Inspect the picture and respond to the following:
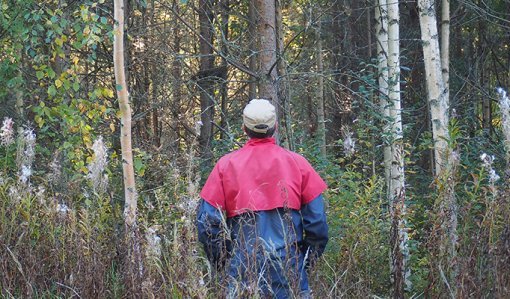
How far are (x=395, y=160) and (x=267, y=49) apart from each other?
1.64 metres

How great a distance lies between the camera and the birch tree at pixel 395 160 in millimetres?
4551

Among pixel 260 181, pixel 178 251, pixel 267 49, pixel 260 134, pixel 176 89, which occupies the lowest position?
pixel 178 251

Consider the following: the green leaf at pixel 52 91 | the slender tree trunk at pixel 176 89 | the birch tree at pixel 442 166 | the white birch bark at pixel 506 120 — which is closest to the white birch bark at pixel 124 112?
the green leaf at pixel 52 91

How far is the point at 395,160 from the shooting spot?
6.82 metres

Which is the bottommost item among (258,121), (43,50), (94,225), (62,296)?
(62,296)

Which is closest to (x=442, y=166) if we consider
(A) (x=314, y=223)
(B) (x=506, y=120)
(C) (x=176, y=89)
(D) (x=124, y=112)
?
(B) (x=506, y=120)

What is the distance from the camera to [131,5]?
1188cm

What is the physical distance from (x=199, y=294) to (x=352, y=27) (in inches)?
666

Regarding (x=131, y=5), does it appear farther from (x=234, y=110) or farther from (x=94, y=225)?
(x=94, y=225)

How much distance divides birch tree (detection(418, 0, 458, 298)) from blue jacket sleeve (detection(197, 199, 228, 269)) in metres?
1.27

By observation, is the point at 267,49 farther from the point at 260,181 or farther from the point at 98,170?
the point at 260,181

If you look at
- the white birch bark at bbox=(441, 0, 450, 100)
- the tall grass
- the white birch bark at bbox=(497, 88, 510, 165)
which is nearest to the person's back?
the tall grass

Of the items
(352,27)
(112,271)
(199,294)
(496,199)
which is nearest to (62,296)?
(112,271)

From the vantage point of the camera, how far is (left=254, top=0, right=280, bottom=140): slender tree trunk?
7.09 metres
